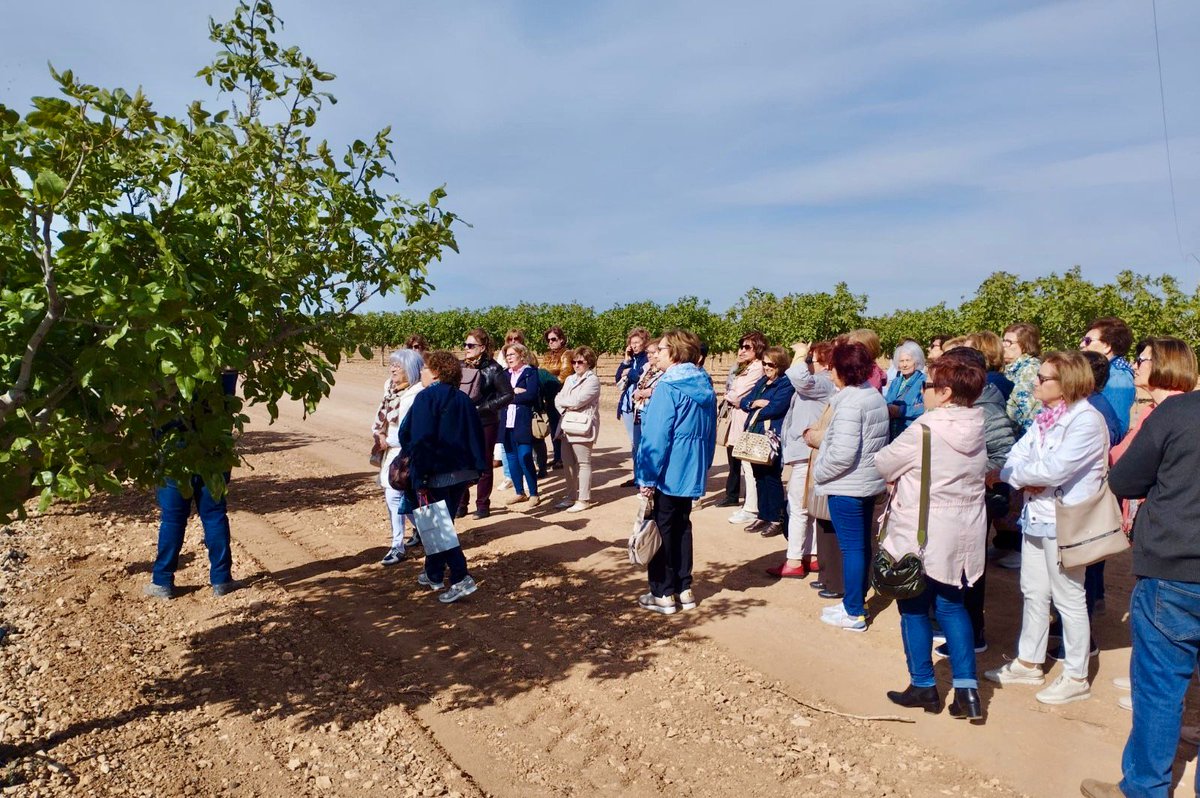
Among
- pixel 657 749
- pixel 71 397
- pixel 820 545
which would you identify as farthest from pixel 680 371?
pixel 71 397

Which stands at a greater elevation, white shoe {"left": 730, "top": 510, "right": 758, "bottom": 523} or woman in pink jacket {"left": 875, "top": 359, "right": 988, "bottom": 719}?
woman in pink jacket {"left": 875, "top": 359, "right": 988, "bottom": 719}

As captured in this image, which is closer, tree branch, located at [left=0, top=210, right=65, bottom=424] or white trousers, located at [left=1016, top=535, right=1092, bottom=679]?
tree branch, located at [left=0, top=210, right=65, bottom=424]

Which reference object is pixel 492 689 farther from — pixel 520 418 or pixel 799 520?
pixel 520 418

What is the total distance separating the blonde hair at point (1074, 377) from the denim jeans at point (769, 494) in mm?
3667

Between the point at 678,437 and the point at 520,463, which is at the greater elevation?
the point at 678,437

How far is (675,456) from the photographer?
5562 mm

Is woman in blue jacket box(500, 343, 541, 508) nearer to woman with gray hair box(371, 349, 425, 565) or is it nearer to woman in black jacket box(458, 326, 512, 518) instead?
woman in black jacket box(458, 326, 512, 518)

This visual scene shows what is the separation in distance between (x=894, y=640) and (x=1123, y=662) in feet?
4.18

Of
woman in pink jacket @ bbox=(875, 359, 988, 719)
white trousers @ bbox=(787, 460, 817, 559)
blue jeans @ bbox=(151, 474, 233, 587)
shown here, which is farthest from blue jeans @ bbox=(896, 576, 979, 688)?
blue jeans @ bbox=(151, 474, 233, 587)

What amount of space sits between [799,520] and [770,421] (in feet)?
4.32

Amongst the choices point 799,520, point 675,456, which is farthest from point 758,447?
point 675,456

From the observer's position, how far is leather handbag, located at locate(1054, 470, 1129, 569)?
4.05 meters

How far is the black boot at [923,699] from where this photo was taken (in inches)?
166

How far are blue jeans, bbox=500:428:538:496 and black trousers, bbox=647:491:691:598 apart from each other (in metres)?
3.52
